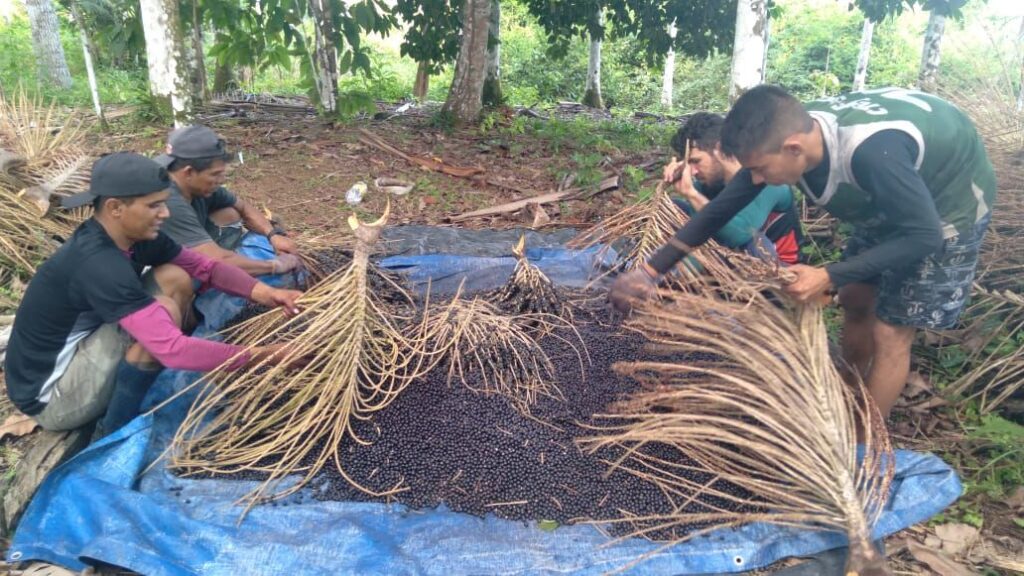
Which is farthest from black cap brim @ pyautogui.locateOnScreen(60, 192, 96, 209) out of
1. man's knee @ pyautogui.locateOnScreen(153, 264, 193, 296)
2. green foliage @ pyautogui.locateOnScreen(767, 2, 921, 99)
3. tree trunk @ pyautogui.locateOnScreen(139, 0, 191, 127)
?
green foliage @ pyautogui.locateOnScreen(767, 2, 921, 99)

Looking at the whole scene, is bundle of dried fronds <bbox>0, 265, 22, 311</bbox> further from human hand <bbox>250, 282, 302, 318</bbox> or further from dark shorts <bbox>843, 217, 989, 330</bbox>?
dark shorts <bbox>843, 217, 989, 330</bbox>

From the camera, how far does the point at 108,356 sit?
2389mm

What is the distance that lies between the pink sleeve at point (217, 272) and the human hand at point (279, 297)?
66mm

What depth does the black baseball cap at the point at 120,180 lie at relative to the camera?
2.11 m

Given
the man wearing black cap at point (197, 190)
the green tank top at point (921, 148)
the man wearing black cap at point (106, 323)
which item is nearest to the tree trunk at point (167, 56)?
the man wearing black cap at point (197, 190)

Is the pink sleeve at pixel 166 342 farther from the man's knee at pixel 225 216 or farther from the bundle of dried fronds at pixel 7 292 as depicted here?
the bundle of dried fronds at pixel 7 292

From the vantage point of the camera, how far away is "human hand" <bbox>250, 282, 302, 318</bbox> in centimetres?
249

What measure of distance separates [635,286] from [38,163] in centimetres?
371

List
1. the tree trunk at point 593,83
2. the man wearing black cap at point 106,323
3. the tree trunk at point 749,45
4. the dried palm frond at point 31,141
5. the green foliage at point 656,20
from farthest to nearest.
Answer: the tree trunk at point 593,83, the green foliage at point 656,20, the tree trunk at point 749,45, the dried palm frond at point 31,141, the man wearing black cap at point 106,323

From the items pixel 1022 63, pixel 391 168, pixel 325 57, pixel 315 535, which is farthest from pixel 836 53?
pixel 315 535

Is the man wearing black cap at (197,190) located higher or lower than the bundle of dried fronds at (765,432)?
higher

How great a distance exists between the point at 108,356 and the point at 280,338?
60 cm

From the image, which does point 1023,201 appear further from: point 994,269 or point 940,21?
point 940,21

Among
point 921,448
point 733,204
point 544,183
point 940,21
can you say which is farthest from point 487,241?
point 940,21
